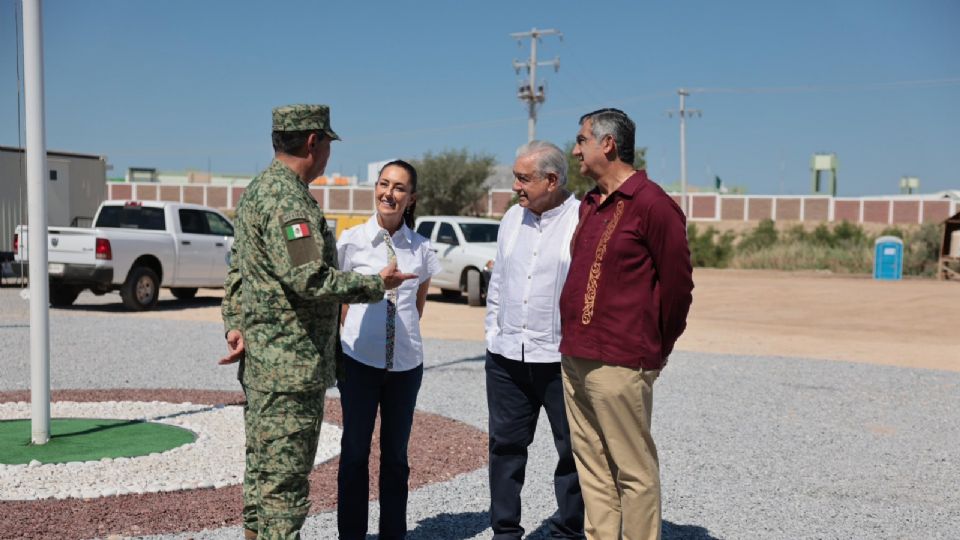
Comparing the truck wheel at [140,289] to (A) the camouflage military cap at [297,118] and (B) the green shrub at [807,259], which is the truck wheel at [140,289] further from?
(B) the green shrub at [807,259]

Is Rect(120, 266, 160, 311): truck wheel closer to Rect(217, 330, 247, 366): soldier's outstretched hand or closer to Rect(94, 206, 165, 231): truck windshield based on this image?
Rect(94, 206, 165, 231): truck windshield

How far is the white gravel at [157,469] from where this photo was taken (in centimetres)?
534

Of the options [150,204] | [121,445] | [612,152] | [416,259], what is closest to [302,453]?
[416,259]

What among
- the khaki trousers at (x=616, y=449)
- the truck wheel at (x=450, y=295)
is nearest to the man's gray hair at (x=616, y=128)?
the khaki trousers at (x=616, y=449)

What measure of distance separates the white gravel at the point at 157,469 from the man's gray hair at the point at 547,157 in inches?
105

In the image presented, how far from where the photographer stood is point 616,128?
387 cm

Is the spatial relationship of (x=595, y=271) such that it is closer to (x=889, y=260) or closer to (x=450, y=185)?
(x=889, y=260)

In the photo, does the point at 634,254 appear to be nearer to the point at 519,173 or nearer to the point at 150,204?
the point at 519,173

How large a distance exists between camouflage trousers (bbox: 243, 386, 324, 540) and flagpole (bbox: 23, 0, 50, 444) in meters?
A: 3.28

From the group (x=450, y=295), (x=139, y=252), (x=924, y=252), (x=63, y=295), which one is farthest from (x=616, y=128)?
(x=924, y=252)

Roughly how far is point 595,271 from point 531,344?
776 mm

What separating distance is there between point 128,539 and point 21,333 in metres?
9.90

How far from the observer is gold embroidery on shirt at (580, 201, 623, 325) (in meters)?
3.80

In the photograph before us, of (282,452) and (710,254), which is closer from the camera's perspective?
(282,452)
